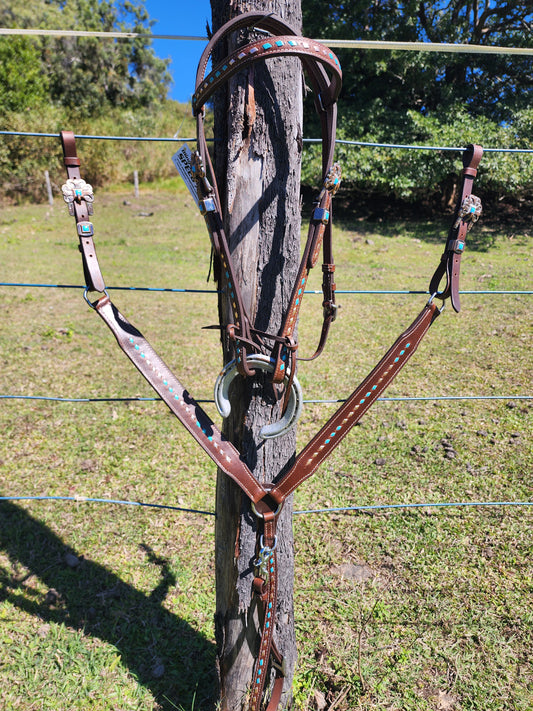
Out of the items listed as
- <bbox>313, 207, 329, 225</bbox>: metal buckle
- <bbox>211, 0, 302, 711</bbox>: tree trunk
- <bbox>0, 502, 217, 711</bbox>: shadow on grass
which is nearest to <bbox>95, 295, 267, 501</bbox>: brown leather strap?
<bbox>211, 0, 302, 711</bbox>: tree trunk

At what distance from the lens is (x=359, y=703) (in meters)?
1.77

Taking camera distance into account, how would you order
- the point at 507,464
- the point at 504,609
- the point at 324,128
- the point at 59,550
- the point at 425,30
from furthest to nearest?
the point at 425,30
the point at 507,464
the point at 59,550
the point at 504,609
the point at 324,128

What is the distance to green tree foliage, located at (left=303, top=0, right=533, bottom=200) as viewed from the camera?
1059cm

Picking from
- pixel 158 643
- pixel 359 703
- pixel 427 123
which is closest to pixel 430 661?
pixel 359 703

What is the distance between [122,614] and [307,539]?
975 mm

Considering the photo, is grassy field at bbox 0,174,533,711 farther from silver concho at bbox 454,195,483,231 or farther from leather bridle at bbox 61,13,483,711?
silver concho at bbox 454,195,483,231

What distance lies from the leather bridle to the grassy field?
0.71m

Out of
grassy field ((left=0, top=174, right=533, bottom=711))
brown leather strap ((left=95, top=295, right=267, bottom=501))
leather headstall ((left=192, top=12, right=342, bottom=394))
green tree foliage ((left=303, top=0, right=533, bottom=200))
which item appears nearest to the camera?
leather headstall ((left=192, top=12, right=342, bottom=394))

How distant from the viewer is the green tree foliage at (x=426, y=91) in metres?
10.6

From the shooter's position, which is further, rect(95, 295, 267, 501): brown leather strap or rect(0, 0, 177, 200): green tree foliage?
rect(0, 0, 177, 200): green tree foliage

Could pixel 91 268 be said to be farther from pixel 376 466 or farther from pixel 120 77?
pixel 120 77

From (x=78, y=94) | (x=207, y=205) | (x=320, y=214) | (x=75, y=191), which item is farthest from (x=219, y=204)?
(x=78, y=94)

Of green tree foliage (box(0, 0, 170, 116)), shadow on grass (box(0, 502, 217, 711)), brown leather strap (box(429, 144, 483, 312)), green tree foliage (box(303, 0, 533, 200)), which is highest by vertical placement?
green tree foliage (box(0, 0, 170, 116))

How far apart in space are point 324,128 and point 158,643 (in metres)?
2.04
